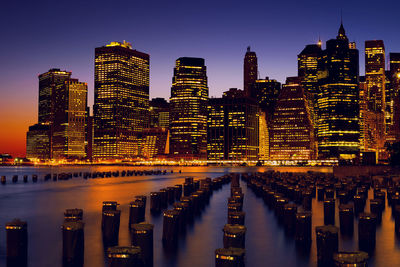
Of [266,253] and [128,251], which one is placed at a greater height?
[128,251]

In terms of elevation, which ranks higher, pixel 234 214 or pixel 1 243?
pixel 234 214

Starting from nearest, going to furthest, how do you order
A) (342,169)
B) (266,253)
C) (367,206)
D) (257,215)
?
(266,253) < (257,215) < (367,206) < (342,169)

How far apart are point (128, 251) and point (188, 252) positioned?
743 centimetres

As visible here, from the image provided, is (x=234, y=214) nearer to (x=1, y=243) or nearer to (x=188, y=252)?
(x=188, y=252)

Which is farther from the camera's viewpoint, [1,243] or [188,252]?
[1,243]

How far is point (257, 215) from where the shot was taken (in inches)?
1324

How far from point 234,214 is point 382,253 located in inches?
269

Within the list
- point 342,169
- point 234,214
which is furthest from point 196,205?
point 342,169

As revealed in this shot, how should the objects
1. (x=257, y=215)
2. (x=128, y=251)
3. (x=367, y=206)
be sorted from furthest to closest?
(x=367, y=206)
(x=257, y=215)
(x=128, y=251)

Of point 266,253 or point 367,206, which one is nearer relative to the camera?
point 266,253

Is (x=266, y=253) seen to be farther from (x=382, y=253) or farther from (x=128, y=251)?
(x=128, y=251)

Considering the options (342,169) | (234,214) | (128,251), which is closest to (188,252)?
(234,214)

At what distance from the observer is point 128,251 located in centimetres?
1321

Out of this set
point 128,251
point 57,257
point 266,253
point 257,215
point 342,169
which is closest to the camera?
point 128,251
